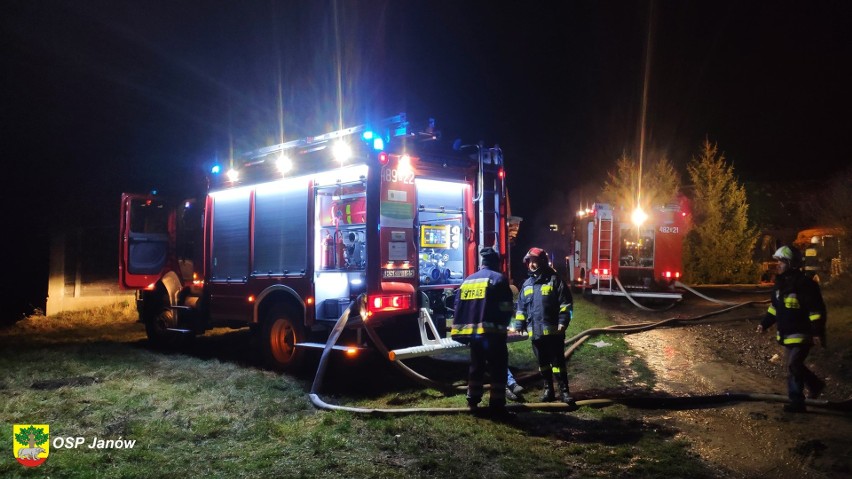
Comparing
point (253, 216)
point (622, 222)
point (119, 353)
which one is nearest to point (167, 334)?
point (119, 353)

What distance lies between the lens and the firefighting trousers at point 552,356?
5699 millimetres

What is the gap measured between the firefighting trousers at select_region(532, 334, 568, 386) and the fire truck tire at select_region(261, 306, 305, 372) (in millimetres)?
3163

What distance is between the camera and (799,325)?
513 cm

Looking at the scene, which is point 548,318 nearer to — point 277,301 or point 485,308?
point 485,308

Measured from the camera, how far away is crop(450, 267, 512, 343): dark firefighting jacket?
5.36 meters

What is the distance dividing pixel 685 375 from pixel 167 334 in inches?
306

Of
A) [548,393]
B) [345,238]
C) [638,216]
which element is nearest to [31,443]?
[345,238]

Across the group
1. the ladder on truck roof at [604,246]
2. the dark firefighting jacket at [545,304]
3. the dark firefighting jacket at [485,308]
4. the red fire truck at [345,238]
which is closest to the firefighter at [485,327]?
the dark firefighting jacket at [485,308]

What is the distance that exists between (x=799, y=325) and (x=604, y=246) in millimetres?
9929

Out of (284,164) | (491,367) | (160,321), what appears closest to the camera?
(491,367)

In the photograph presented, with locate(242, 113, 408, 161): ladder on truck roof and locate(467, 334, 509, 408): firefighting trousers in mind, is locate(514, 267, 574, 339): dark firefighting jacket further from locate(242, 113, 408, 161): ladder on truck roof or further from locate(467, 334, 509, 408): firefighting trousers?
locate(242, 113, 408, 161): ladder on truck roof

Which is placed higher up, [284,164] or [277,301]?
[284,164]

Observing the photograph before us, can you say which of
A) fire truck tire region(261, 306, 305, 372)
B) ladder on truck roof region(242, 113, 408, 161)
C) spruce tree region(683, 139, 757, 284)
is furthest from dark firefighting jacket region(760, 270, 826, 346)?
spruce tree region(683, 139, 757, 284)

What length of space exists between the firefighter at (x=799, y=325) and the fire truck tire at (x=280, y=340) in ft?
17.3
